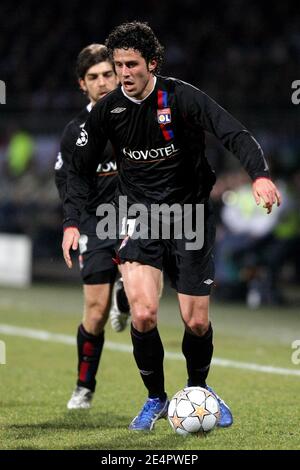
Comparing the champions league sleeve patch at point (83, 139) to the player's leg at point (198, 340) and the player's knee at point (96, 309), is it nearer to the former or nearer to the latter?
the player's leg at point (198, 340)

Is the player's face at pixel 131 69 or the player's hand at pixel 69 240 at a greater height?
the player's face at pixel 131 69

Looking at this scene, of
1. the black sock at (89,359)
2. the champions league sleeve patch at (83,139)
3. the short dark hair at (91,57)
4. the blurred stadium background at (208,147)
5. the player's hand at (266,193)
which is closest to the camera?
the player's hand at (266,193)

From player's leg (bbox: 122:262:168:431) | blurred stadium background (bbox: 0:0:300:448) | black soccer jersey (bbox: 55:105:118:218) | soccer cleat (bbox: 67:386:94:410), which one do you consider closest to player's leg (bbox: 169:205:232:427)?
player's leg (bbox: 122:262:168:431)

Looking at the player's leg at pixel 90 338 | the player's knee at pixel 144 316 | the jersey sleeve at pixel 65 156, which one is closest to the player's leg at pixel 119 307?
the player's leg at pixel 90 338

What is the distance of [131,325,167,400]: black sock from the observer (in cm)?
623

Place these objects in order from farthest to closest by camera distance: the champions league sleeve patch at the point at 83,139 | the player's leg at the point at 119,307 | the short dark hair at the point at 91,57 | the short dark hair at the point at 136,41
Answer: the player's leg at the point at 119,307 → the short dark hair at the point at 91,57 → the champions league sleeve patch at the point at 83,139 → the short dark hair at the point at 136,41

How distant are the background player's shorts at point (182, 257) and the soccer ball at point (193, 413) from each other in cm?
62

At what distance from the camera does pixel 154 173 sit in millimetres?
6281

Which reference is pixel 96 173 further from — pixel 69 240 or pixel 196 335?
pixel 196 335

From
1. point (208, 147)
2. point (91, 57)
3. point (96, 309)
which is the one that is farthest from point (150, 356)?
point (208, 147)

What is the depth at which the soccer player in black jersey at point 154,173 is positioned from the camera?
607 cm

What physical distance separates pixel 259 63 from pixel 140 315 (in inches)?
510

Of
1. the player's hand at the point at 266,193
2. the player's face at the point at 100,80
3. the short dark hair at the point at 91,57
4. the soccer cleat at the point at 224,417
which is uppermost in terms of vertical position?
the short dark hair at the point at 91,57

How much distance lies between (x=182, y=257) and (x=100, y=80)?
1601 millimetres
